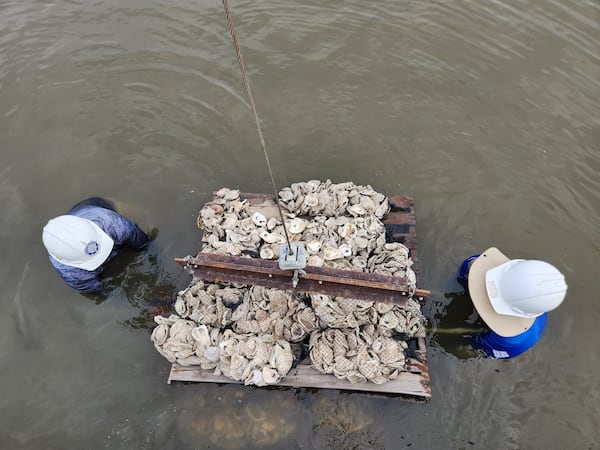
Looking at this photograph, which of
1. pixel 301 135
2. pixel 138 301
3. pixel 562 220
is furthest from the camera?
pixel 301 135

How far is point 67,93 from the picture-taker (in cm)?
729

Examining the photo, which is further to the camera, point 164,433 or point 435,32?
point 435,32

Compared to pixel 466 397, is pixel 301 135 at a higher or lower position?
higher

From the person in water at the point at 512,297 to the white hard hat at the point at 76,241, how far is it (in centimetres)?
408

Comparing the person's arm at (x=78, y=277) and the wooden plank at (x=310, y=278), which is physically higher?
the wooden plank at (x=310, y=278)

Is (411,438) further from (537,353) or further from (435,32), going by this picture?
(435,32)

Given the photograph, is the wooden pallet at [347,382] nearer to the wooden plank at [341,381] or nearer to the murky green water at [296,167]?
the wooden plank at [341,381]

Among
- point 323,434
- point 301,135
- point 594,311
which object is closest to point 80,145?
point 301,135

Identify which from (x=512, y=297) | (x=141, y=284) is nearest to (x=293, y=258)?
(x=512, y=297)

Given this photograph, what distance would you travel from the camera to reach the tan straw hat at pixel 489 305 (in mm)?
3639

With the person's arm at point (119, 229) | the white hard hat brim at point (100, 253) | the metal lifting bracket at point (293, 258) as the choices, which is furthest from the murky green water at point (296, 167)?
the metal lifting bracket at point (293, 258)

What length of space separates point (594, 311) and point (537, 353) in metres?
1.05

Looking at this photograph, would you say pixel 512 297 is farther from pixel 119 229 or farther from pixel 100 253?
pixel 119 229

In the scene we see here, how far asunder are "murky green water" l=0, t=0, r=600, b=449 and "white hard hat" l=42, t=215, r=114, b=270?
116 centimetres
